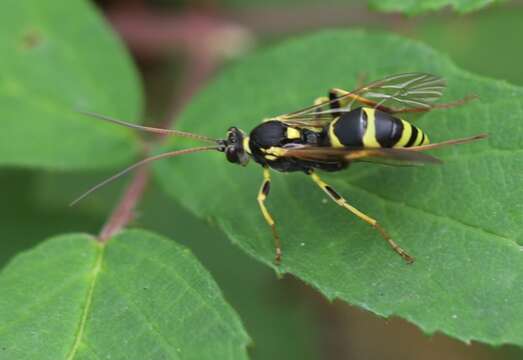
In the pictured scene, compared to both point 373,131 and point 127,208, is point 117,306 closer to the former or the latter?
point 127,208

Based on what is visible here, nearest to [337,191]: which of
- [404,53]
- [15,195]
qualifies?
[404,53]

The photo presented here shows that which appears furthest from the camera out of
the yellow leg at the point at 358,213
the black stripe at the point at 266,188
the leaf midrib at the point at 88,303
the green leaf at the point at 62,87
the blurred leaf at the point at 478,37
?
the blurred leaf at the point at 478,37

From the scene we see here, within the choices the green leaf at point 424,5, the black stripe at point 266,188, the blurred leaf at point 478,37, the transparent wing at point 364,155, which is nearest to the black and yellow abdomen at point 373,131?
the transparent wing at point 364,155

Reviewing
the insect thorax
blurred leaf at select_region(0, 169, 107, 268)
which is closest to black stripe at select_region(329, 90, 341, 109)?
the insect thorax

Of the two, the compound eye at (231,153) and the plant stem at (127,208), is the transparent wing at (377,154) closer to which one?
the compound eye at (231,153)

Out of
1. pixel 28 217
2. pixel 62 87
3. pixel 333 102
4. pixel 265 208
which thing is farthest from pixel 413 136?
pixel 28 217

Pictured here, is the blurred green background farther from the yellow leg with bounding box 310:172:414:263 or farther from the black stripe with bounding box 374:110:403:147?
the black stripe with bounding box 374:110:403:147

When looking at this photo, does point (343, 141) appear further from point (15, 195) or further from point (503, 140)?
point (15, 195)
